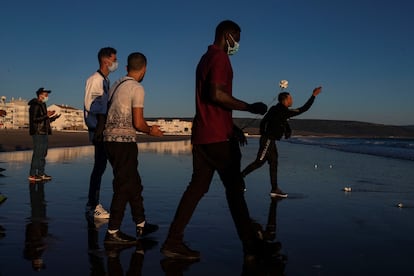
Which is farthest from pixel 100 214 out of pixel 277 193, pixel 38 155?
pixel 38 155

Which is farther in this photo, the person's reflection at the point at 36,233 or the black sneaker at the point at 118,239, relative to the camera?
the black sneaker at the point at 118,239

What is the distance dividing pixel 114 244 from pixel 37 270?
3.11 ft

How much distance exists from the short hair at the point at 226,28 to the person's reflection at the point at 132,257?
2109 mm

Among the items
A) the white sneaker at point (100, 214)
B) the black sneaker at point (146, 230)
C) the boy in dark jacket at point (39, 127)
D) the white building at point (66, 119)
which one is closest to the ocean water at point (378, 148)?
the boy in dark jacket at point (39, 127)

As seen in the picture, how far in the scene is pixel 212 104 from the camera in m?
4.06

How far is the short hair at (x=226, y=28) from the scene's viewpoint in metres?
4.17

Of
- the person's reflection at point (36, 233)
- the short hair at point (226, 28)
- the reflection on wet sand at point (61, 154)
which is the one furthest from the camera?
the reflection on wet sand at point (61, 154)

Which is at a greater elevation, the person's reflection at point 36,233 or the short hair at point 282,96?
the short hair at point 282,96

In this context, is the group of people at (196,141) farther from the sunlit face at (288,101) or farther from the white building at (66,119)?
the white building at (66,119)

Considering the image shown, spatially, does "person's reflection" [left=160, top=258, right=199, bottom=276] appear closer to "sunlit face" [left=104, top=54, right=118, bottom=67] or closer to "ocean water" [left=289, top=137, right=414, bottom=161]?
"sunlit face" [left=104, top=54, right=118, bottom=67]

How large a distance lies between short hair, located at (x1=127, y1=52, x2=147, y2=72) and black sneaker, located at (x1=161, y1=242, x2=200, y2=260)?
188 cm

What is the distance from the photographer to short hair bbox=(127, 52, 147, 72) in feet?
15.2

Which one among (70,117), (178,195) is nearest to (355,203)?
(178,195)

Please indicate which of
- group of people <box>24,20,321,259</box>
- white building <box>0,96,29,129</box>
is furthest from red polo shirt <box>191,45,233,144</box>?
white building <box>0,96,29,129</box>
